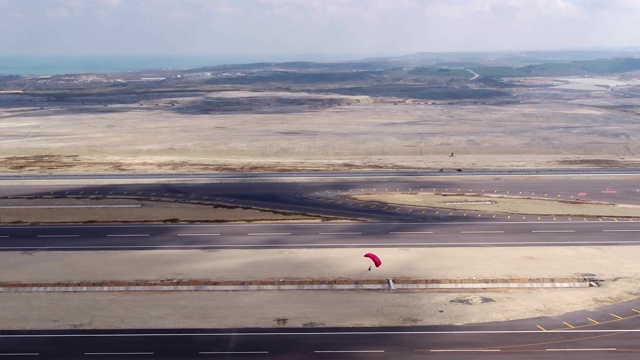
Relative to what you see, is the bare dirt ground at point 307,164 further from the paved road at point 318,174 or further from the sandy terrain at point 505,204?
A: the sandy terrain at point 505,204

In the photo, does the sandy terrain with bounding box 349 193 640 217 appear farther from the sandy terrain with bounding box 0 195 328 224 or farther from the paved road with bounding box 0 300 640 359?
the paved road with bounding box 0 300 640 359

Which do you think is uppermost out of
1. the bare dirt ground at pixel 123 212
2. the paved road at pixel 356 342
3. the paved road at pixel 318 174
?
the paved road at pixel 318 174

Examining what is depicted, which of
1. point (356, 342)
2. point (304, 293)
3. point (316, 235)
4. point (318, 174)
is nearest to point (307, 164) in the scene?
point (318, 174)

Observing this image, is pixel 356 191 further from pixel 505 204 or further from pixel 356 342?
pixel 356 342

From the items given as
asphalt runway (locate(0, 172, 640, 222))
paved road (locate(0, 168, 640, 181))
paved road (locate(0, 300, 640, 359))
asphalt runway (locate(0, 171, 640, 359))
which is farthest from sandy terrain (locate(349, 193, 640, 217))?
paved road (locate(0, 300, 640, 359))

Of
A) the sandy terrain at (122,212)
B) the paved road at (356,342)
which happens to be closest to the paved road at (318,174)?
the sandy terrain at (122,212)

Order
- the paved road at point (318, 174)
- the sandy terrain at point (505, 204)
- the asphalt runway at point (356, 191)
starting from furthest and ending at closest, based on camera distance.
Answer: the paved road at point (318, 174) → the sandy terrain at point (505, 204) → the asphalt runway at point (356, 191)

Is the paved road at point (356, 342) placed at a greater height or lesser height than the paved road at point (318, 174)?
lesser
